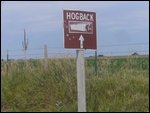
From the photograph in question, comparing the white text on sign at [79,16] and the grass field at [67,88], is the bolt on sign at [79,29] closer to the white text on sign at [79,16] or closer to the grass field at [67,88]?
the white text on sign at [79,16]

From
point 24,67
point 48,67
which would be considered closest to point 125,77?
point 48,67

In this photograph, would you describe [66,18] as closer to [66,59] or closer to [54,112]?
[54,112]

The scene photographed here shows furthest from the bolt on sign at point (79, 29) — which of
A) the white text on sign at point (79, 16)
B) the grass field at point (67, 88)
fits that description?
the grass field at point (67, 88)

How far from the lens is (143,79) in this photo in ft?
39.7

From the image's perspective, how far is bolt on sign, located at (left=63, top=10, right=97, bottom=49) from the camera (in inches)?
322

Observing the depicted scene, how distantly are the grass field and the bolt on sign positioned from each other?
2300 millimetres

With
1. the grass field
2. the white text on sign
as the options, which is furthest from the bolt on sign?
the grass field

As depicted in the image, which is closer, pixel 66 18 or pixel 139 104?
pixel 66 18

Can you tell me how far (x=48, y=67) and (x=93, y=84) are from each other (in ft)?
6.86

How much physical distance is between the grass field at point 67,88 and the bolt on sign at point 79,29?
230cm

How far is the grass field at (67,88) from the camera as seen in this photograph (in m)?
10.7

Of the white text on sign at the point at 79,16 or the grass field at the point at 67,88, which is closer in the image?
the white text on sign at the point at 79,16

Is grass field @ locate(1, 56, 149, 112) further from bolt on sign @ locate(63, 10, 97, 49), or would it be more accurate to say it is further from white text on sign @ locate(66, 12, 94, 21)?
white text on sign @ locate(66, 12, 94, 21)

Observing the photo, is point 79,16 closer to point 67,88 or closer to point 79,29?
point 79,29
